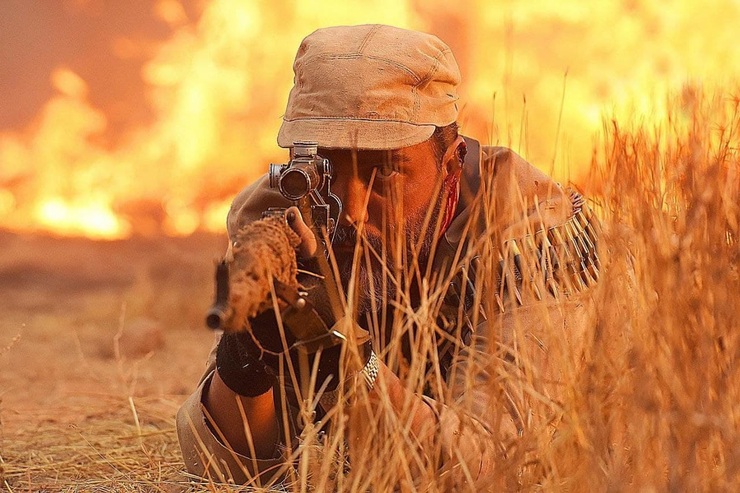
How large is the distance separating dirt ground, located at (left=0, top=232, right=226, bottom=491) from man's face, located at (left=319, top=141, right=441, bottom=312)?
0.34 meters

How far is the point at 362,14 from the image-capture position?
10039mm

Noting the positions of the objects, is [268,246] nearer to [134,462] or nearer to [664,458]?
[664,458]

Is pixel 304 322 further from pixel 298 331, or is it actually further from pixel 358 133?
pixel 358 133

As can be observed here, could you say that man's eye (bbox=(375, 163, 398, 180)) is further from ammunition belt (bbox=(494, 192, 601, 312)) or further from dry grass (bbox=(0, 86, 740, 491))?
dry grass (bbox=(0, 86, 740, 491))

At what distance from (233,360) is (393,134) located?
2.20 feet

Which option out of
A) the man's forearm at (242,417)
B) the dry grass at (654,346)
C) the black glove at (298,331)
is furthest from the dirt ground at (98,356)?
the dry grass at (654,346)

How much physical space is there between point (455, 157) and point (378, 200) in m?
0.35

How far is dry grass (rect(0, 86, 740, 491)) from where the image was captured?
143 centimetres

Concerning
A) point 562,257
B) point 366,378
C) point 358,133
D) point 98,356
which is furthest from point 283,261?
point 98,356

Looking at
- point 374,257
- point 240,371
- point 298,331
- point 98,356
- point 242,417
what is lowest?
point 98,356

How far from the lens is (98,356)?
7430 mm

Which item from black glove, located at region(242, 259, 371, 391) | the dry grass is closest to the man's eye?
black glove, located at region(242, 259, 371, 391)

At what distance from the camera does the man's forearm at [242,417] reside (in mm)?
2354

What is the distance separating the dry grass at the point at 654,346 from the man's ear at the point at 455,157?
76 centimetres
